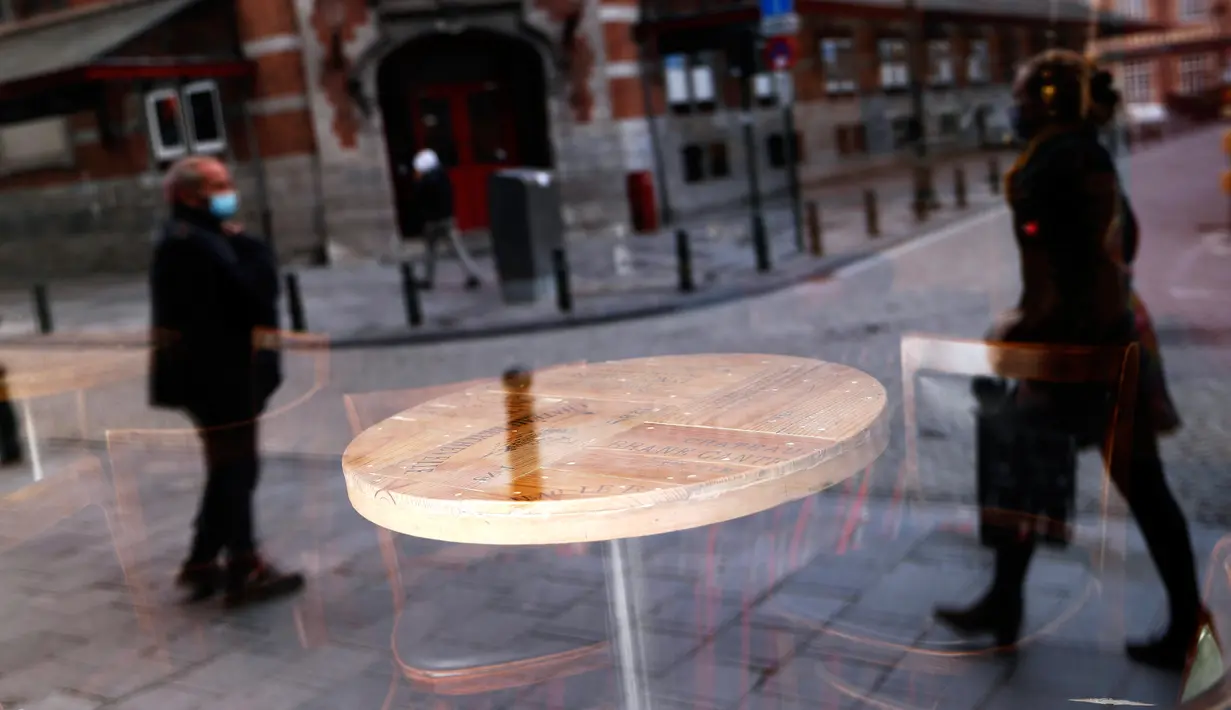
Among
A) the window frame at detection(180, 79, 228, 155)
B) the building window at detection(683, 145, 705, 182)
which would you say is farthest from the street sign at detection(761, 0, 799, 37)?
the window frame at detection(180, 79, 228, 155)

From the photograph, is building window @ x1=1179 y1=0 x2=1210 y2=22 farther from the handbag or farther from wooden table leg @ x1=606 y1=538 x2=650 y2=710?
wooden table leg @ x1=606 y1=538 x2=650 y2=710

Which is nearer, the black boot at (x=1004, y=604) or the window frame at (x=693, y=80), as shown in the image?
the black boot at (x=1004, y=604)

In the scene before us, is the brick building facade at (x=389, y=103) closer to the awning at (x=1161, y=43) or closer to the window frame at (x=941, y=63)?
the window frame at (x=941, y=63)

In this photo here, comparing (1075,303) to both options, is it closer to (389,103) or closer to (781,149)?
(781,149)

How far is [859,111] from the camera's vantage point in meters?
5.60

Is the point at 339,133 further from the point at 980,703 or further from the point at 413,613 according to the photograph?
the point at 980,703

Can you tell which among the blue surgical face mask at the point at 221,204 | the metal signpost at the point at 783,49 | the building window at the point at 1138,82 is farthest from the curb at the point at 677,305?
the blue surgical face mask at the point at 221,204

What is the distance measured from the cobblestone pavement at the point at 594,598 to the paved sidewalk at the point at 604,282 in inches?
108

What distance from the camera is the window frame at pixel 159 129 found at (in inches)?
246

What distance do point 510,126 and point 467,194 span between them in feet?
1.87

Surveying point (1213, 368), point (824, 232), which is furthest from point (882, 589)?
point (824, 232)

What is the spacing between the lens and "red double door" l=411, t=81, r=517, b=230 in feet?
19.8

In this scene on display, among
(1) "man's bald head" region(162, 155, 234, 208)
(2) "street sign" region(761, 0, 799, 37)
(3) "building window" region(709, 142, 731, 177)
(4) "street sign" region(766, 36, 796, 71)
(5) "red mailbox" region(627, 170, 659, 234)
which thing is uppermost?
(2) "street sign" region(761, 0, 799, 37)

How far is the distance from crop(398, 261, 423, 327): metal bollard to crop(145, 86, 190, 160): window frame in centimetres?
157
